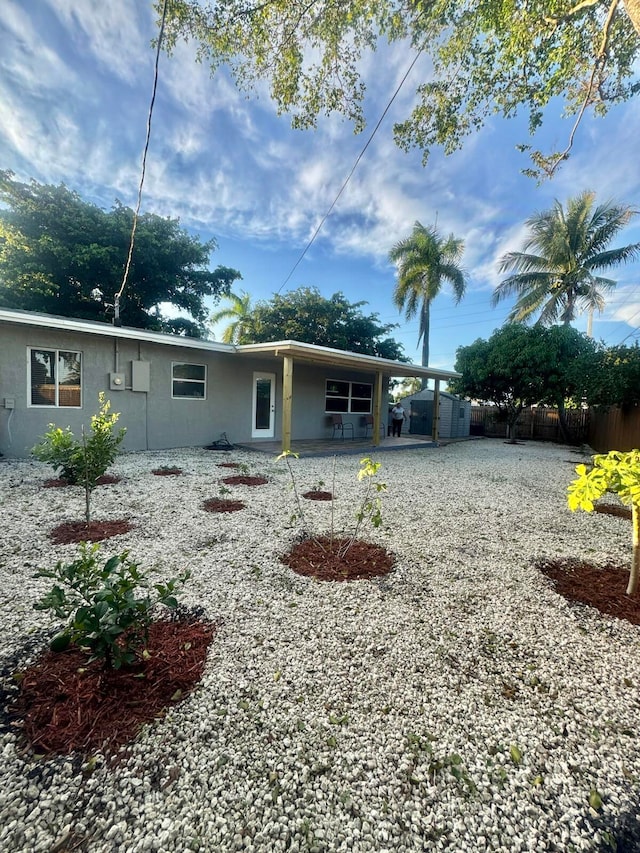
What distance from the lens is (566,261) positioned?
1547cm

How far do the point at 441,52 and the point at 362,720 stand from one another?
861 cm

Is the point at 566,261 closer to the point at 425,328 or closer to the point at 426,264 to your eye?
the point at 426,264

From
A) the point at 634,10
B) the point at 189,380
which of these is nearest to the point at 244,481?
the point at 189,380

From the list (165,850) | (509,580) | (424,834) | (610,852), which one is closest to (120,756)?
(165,850)

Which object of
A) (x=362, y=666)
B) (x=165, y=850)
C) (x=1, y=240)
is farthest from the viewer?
(x=1, y=240)

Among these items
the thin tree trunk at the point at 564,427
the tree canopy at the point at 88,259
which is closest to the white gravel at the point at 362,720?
the thin tree trunk at the point at 564,427

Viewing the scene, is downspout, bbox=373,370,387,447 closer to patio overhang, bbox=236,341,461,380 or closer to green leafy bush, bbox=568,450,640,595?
patio overhang, bbox=236,341,461,380

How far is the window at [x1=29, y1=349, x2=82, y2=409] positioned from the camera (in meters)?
7.36

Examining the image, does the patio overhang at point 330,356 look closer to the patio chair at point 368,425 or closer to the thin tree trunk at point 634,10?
the patio chair at point 368,425

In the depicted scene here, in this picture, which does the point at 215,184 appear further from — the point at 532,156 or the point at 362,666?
the point at 362,666

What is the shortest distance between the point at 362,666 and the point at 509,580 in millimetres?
1705

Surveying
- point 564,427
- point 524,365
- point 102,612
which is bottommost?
point 102,612

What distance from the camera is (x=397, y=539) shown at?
391 cm

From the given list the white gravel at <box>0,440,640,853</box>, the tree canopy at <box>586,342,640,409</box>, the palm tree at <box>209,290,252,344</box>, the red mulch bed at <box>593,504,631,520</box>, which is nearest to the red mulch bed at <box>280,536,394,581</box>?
the white gravel at <box>0,440,640,853</box>
